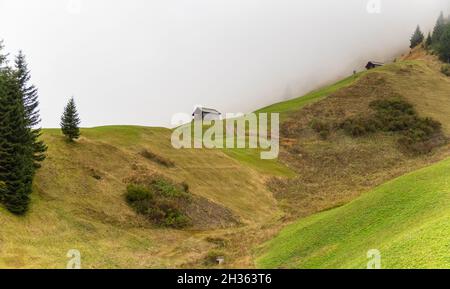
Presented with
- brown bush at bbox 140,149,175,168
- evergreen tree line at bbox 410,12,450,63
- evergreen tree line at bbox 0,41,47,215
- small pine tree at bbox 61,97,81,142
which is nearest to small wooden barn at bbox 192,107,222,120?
brown bush at bbox 140,149,175,168

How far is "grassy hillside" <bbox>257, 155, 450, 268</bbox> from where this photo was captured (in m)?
16.8

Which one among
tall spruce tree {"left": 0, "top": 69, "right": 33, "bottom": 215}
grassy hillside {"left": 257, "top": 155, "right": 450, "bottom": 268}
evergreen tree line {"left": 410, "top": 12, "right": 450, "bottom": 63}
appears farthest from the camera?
evergreen tree line {"left": 410, "top": 12, "right": 450, "bottom": 63}

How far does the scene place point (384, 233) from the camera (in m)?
21.2

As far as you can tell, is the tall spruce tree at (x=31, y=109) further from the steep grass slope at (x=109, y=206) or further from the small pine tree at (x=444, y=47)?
the small pine tree at (x=444, y=47)

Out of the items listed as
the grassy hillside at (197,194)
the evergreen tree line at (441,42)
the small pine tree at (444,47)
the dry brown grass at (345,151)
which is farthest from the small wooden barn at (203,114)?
the evergreen tree line at (441,42)

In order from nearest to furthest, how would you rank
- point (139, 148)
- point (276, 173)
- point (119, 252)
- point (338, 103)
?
1. point (119, 252)
2. point (139, 148)
3. point (276, 173)
4. point (338, 103)

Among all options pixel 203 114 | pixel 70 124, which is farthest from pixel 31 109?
pixel 203 114

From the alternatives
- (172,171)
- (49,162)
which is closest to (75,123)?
(49,162)

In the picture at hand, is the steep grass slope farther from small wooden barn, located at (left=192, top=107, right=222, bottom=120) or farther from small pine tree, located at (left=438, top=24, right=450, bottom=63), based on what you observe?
small pine tree, located at (left=438, top=24, right=450, bottom=63)

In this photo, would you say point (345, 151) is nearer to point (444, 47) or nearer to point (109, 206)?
point (109, 206)

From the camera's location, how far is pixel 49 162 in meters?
40.3

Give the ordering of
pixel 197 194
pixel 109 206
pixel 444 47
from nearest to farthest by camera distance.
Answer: pixel 109 206 → pixel 197 194 → pixel 444 47

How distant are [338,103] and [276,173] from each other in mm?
44650

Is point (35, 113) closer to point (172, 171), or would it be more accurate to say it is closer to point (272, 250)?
point (172, 171)
